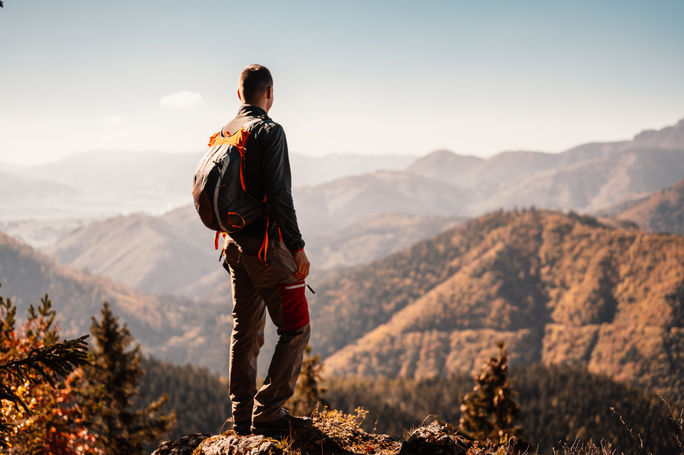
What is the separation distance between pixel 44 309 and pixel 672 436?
1080 centimetres

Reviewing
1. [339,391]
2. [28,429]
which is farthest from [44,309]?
[339,391]

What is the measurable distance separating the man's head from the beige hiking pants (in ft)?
5.75

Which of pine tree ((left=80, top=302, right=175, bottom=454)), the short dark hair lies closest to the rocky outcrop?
the short dark hair

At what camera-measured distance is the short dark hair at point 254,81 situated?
17.6 feet

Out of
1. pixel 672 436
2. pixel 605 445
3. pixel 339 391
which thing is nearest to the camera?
pixel 672 436

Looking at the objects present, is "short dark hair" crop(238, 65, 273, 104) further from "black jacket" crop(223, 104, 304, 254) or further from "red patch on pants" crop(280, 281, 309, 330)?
"red patch on pants" crop(280, 281, 309, 330)

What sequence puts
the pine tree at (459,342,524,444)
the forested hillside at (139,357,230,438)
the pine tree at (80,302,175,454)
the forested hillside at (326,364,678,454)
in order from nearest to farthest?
the pine tree at (80,302,175,454)
the pine tree at (459,342,524,444)
the forested hillside at (139,357,230,438)
the forested hillside at (326,364,678,454)

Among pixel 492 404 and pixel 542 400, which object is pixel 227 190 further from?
pixel 542 400

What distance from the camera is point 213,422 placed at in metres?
111

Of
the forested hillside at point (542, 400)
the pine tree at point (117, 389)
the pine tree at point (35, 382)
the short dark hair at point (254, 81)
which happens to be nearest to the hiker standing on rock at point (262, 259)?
the short dark hair at point (254, 81)

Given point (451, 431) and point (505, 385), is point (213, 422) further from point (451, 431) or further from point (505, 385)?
point (451, 431)

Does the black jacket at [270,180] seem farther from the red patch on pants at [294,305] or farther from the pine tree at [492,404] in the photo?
the pine tree at [492,404]

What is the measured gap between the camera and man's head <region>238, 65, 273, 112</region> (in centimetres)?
537

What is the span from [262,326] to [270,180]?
83.7 inches
